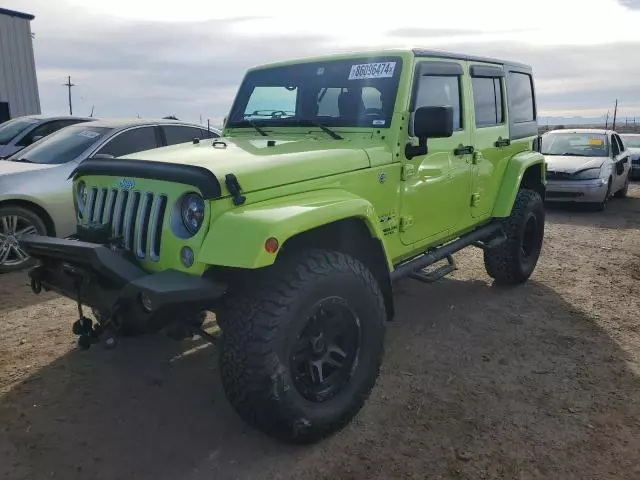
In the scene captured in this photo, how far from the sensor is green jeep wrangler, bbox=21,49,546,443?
255 cm

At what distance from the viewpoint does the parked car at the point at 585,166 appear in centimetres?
1014

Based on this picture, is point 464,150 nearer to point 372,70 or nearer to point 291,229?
point 372,70

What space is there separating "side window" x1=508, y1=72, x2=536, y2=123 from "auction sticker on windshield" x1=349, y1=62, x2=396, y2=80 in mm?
1930

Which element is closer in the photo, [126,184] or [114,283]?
[114,283]

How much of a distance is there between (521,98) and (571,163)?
5817 millimetres

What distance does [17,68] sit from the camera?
16688 millimetres

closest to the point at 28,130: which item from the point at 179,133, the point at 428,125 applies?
the point at 179,133

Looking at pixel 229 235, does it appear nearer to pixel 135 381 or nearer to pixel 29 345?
pixel 135 381

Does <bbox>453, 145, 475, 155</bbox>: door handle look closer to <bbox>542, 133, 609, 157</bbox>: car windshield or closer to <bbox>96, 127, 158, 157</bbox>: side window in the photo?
<bbox>96, 127, 158, 157</bbox>: side window

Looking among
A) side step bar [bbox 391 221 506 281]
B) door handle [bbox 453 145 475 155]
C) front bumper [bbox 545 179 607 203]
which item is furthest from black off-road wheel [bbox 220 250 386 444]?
front bumper [bbox 545 179 607 203]

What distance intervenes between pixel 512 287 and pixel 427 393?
2516 mm

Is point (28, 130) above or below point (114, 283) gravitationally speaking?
above

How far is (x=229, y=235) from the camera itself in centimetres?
248

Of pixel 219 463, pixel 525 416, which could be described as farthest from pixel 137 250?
pixel 525 416
